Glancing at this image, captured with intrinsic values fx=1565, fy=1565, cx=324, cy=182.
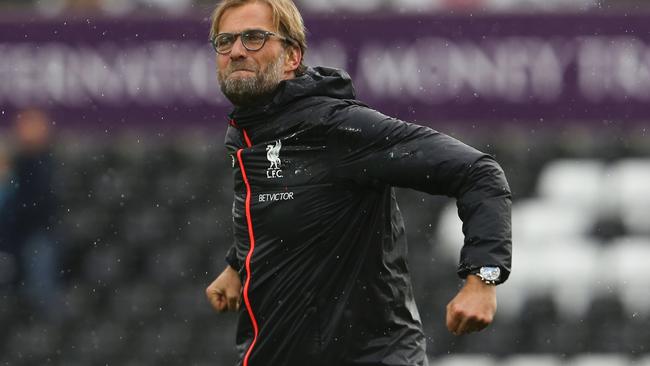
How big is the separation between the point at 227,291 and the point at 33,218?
5255mm

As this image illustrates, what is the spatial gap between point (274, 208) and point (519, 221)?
600 centimetres

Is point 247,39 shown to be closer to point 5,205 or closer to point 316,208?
point 316,208

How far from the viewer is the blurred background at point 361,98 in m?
9.84

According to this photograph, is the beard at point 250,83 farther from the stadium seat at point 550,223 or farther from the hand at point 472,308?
the stadium seat at point 550,223

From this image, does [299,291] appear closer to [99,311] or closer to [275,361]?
[275,361]

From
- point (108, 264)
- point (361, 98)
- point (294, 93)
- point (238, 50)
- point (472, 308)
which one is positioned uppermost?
point (238, 50)

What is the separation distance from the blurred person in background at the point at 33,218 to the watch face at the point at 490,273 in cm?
602

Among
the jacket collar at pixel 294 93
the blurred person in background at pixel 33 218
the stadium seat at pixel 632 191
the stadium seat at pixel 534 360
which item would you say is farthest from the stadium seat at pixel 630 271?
the jacket collar at pixel 294 93

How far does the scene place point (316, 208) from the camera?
15.4 ft

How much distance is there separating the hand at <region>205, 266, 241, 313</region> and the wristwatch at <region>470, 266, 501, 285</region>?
43.5 inches

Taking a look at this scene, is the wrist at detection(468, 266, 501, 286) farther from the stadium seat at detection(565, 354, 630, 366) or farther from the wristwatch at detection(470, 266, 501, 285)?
the stadium seat at detection(565, 354, 630, 366)

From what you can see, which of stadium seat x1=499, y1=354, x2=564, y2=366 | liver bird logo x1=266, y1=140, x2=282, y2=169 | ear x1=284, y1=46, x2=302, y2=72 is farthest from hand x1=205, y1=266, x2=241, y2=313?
stadium seat x1=499, y1=354, x2=564, y2=366

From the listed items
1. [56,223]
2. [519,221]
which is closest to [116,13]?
[56,223]

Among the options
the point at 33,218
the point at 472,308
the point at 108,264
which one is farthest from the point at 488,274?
the point at 108,264
